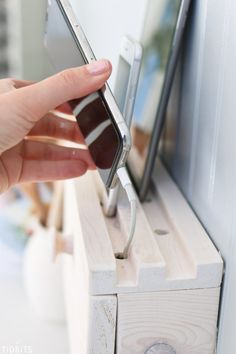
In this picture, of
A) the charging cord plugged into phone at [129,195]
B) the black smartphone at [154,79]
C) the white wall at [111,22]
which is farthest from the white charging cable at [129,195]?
the white wall at [111,22]

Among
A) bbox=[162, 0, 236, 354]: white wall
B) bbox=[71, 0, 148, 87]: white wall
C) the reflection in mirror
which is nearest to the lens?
bbox=[162, 0, 236, 354]: white wall

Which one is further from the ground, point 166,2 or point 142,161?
point 166,2

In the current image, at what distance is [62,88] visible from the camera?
1.53 ft

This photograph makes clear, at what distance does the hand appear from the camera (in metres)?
0.46

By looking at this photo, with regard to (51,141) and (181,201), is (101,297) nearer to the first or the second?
(181,201)

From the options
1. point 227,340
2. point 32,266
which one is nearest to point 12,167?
point 32,266

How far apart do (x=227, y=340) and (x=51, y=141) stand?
0.33 metres

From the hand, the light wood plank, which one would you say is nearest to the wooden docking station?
the light wood plank

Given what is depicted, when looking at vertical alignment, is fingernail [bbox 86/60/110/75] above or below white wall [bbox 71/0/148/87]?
above

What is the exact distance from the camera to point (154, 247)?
49 centimetres

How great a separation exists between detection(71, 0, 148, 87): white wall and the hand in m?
0.17

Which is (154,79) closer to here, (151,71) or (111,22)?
(151,71)

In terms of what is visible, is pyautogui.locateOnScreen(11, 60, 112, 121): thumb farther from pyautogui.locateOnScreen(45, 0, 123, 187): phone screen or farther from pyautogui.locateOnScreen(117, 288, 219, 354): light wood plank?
pyautogui.locateOnScreen(117, 288, 219, 354): light wood plank

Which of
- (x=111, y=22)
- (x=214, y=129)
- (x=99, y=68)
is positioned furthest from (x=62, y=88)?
(x=111, y=22)
